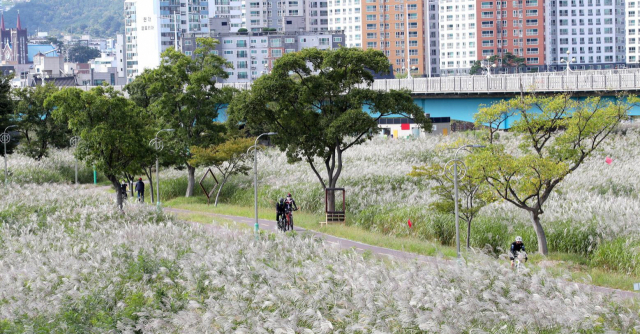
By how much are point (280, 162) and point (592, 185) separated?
2465 centimetres

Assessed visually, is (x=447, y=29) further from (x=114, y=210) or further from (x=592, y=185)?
(x=114, y=210)

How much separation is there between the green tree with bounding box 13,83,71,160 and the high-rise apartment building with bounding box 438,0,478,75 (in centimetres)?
11242

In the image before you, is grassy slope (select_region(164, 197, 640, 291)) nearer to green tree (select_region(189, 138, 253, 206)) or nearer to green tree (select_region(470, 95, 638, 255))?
green tree (select_region(470, 95, 638, 255))

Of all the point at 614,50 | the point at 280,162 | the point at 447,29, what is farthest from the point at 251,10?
the point at 280,162

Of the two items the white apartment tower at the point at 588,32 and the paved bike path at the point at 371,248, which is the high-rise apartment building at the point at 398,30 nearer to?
the white apartment tower at the point at 588,32

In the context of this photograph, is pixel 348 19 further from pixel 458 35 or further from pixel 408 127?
pixel 408 127

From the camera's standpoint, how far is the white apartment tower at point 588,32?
175m

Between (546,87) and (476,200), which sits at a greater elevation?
(546,87)

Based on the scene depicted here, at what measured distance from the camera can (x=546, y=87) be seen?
63656mm

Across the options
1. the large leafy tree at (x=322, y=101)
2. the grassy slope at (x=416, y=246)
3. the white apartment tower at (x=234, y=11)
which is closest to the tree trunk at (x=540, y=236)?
the grassy slope at (x=416, y=246)

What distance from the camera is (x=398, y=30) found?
17488cm

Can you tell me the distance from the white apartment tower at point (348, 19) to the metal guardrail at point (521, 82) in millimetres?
103565

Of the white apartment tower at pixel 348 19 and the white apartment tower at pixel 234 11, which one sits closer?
the white apartment tower at pixel 348 19

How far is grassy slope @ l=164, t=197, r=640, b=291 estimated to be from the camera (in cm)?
2641
